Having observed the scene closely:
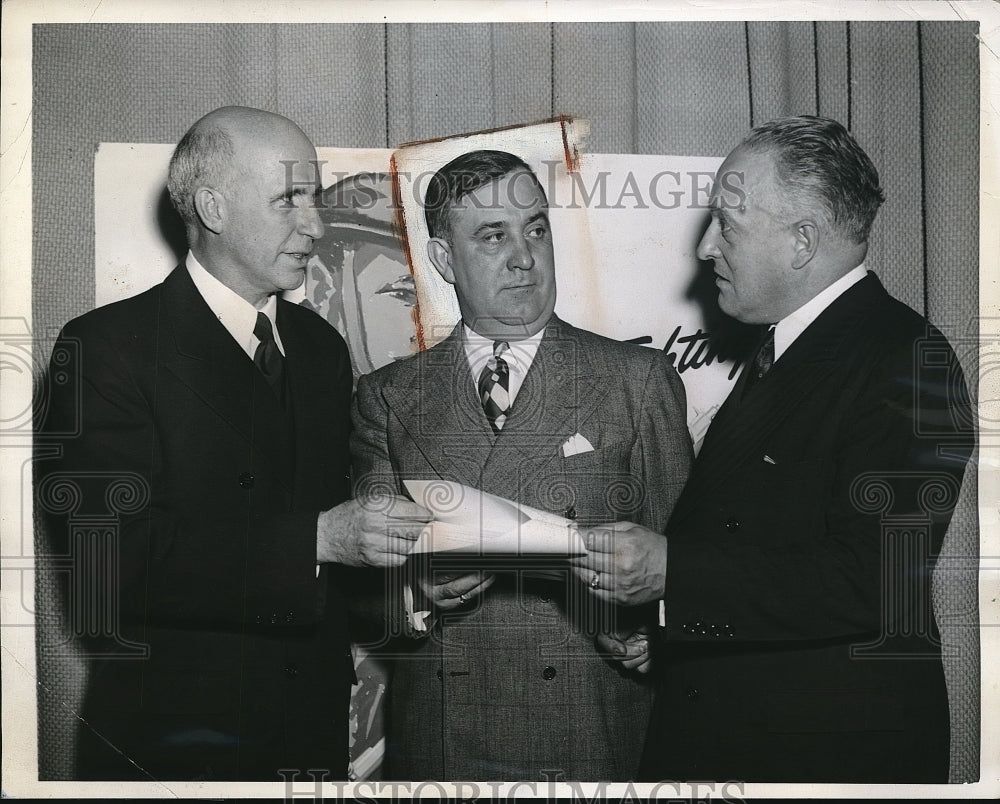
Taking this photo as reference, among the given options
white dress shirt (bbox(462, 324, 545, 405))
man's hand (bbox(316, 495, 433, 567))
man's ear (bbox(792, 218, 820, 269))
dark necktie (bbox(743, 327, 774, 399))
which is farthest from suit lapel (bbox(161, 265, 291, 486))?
man's ear (bbox(792, 218, 820, 269))

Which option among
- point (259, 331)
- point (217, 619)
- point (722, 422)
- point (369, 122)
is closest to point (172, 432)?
point (259, 331)

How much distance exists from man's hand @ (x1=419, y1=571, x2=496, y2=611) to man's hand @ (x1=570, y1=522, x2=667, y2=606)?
0.58 ft

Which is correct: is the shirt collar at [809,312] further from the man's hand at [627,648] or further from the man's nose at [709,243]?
the man's hand at [627,648]

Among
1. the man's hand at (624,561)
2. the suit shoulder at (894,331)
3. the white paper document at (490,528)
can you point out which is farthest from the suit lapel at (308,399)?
the suit shoulder at (894,331)

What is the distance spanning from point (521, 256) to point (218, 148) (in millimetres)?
617

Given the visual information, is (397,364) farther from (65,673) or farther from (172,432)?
(65,673)

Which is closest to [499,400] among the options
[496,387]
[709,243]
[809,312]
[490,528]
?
[496,387]

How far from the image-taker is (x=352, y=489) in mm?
1772

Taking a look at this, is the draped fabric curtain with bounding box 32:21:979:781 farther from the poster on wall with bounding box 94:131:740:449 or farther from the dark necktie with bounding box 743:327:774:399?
the dark necktie with bounding box 743:327:774:399

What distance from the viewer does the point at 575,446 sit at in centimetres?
175

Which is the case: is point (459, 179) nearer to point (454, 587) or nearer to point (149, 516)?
point (454, 587)

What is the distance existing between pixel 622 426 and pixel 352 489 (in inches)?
20.6

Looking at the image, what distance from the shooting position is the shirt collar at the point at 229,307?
5.81 ft

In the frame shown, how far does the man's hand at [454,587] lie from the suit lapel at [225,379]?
33 centimetres
